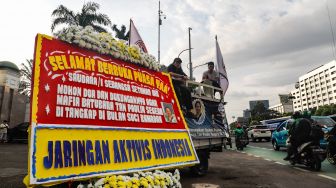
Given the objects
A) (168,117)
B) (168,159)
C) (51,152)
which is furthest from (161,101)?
(51,152)

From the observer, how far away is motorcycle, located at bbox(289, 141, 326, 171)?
8680 millimetres

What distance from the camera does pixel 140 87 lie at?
5.06 metres

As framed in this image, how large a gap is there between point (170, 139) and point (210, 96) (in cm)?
357

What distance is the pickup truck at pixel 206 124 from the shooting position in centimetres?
708

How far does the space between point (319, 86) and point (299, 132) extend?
138 m

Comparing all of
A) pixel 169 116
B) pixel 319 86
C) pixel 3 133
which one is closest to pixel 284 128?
pixel 169 116

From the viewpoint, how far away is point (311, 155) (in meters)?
8.90

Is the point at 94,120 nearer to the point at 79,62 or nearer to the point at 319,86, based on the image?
the point at 79,62

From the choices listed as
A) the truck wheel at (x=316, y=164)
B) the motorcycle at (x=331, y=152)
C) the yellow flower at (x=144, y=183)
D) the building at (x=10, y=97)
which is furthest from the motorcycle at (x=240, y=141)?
the building at (x=10, y=97)

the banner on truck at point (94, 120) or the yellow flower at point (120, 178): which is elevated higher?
the banner on truck at point (94, 120)

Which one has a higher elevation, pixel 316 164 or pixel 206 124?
pixel 206 124

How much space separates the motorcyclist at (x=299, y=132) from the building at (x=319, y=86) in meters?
110

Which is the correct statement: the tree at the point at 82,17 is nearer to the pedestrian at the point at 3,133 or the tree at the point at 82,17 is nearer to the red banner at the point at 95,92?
the pedestrian at the point at 3,133

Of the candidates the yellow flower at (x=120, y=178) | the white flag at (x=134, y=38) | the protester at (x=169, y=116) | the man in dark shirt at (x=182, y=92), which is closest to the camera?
the yellow flower at (x=120, y=178)
